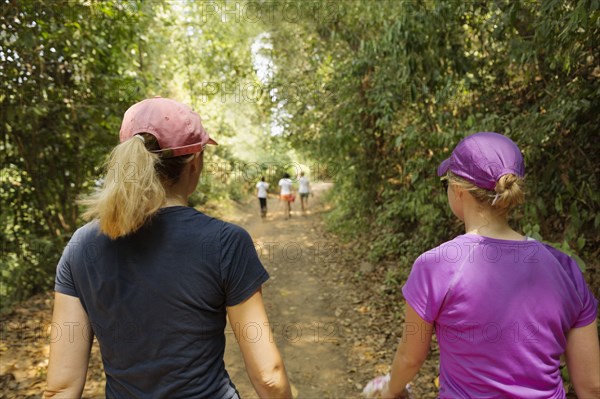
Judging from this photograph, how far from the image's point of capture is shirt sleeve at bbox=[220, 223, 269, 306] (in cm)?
136

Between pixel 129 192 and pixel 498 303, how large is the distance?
131cm

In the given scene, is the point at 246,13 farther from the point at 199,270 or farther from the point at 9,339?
the point at 199,270

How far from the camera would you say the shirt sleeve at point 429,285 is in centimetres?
145

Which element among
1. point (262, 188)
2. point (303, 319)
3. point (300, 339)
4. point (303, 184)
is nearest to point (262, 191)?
point (262, 188)

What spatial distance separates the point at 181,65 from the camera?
1322 centimetres

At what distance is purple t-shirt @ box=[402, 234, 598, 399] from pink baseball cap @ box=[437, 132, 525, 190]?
9.0 inches

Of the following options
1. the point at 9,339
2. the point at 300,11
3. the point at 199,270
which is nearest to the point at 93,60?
the point at 9,339

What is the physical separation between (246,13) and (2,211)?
7.36 meters

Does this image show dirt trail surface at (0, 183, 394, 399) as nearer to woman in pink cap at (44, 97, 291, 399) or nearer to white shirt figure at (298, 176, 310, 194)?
woman in pink cap at (44, 97, 291, 399)

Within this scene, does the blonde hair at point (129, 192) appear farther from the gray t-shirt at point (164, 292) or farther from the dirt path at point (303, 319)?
the dirt path at point (303, 319)

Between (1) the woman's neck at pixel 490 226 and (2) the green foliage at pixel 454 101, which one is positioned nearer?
(1) the woman's neck at pixel 490 226

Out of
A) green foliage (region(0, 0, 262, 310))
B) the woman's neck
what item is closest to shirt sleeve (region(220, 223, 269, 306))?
the woman's neck

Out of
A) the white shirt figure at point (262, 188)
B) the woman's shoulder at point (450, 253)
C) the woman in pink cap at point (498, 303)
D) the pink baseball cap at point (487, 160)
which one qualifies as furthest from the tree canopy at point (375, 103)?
the white shirt figure at point (262, 188)

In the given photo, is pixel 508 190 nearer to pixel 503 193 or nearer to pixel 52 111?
pixel 503 193
